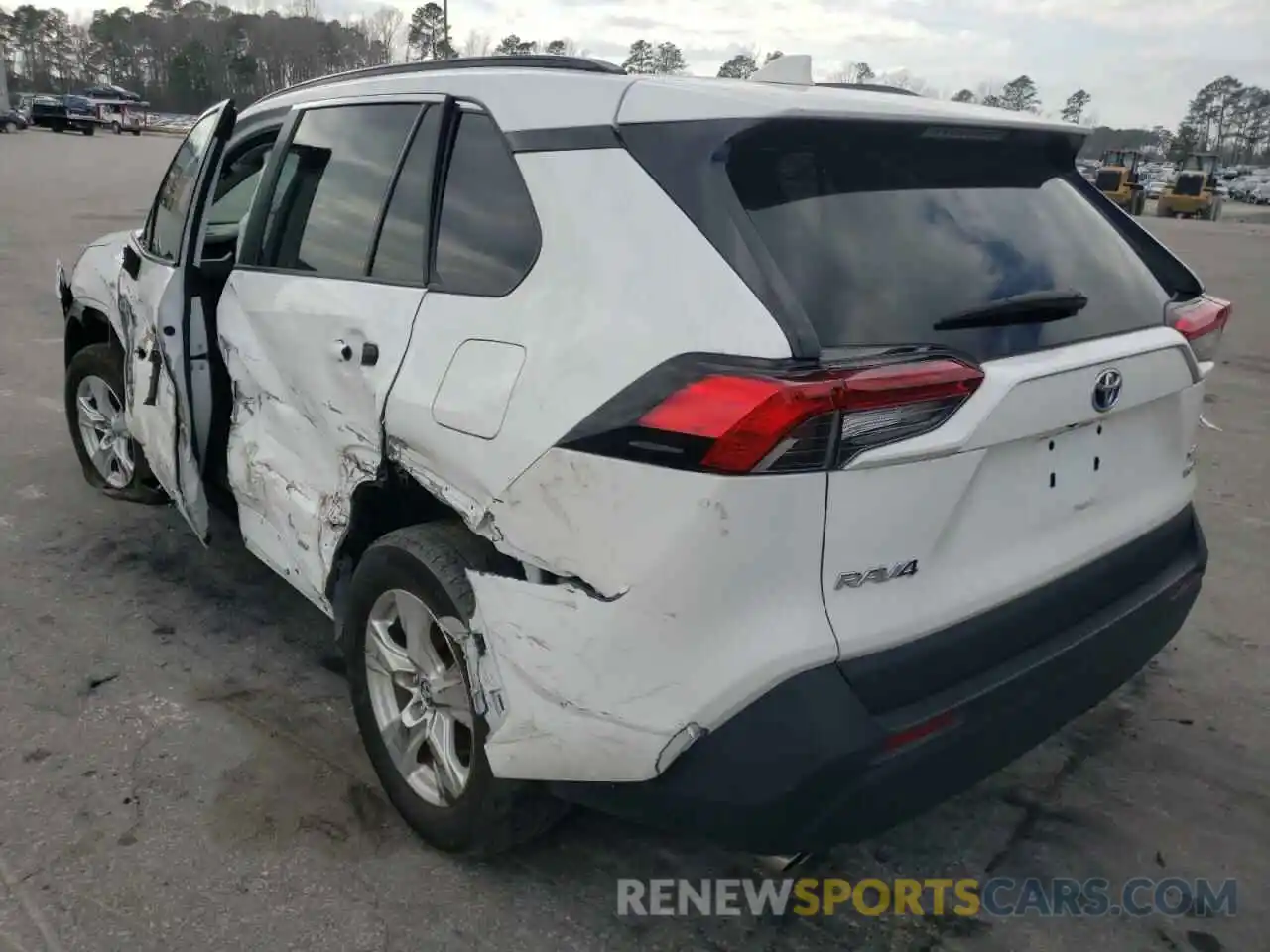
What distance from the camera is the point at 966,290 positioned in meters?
2.08

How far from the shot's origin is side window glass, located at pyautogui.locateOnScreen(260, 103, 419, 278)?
272cm

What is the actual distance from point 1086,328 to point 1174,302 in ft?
1.89

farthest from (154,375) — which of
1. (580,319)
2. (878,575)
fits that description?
(878,575)

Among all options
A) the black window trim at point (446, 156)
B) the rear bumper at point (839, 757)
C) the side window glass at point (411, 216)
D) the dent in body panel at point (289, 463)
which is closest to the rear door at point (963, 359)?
the rear bumper at point (839, 757)

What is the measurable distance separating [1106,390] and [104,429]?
4256mm

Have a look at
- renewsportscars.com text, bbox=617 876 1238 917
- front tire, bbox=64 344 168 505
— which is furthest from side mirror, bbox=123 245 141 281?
renewsportscars.com text, bbox=617 876 1238 917

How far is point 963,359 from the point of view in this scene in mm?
1924

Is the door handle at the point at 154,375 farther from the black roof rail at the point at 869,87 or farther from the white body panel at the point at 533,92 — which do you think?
the black roof rail at the point at 869,87

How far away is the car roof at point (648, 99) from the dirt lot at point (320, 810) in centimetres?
180

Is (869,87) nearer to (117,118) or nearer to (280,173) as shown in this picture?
(280,173)

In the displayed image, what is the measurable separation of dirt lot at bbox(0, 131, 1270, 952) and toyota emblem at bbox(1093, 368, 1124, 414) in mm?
1222

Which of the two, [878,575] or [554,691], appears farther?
[554,691]

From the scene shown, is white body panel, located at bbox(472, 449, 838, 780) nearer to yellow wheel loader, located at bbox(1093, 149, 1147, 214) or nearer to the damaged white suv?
the damaged white suv

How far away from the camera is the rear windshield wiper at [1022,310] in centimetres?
202
